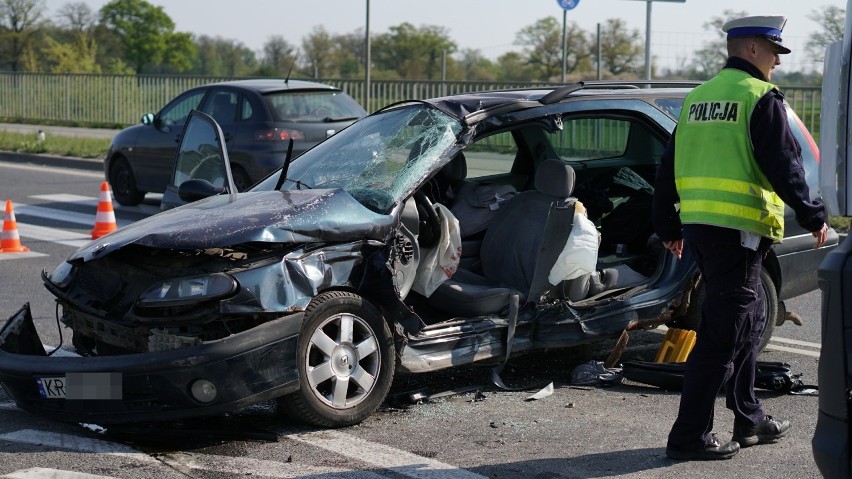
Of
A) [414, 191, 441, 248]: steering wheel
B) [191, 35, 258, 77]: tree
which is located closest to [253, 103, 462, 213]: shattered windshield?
[414, 191, 441, 248]: steering wheel

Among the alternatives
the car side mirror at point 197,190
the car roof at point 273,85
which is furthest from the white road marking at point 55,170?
the car side mirror at point 197,190

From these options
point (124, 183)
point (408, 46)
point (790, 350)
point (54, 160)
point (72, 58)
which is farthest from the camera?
point (408, 46)

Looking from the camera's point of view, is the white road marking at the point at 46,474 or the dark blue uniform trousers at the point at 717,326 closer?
the white road marking at the point at 46,474

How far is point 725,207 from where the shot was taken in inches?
188

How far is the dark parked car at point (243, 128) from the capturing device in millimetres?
13078

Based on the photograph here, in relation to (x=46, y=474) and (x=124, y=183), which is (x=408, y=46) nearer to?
(x=124, y=183)

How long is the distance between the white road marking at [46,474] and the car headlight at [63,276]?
1127 mm

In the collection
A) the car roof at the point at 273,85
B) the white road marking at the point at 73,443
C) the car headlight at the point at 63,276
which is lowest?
the white road marking at the point at 73,443

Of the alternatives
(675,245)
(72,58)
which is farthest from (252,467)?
(72,58)

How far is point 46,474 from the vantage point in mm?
4680

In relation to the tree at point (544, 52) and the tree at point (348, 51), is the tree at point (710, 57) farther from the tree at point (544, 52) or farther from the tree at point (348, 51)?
the tree at point (348, 51)

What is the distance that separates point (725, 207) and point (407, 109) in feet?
7.31

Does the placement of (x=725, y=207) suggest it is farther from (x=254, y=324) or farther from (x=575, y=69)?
(x=575, y=69)

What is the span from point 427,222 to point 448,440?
49.6 inches
